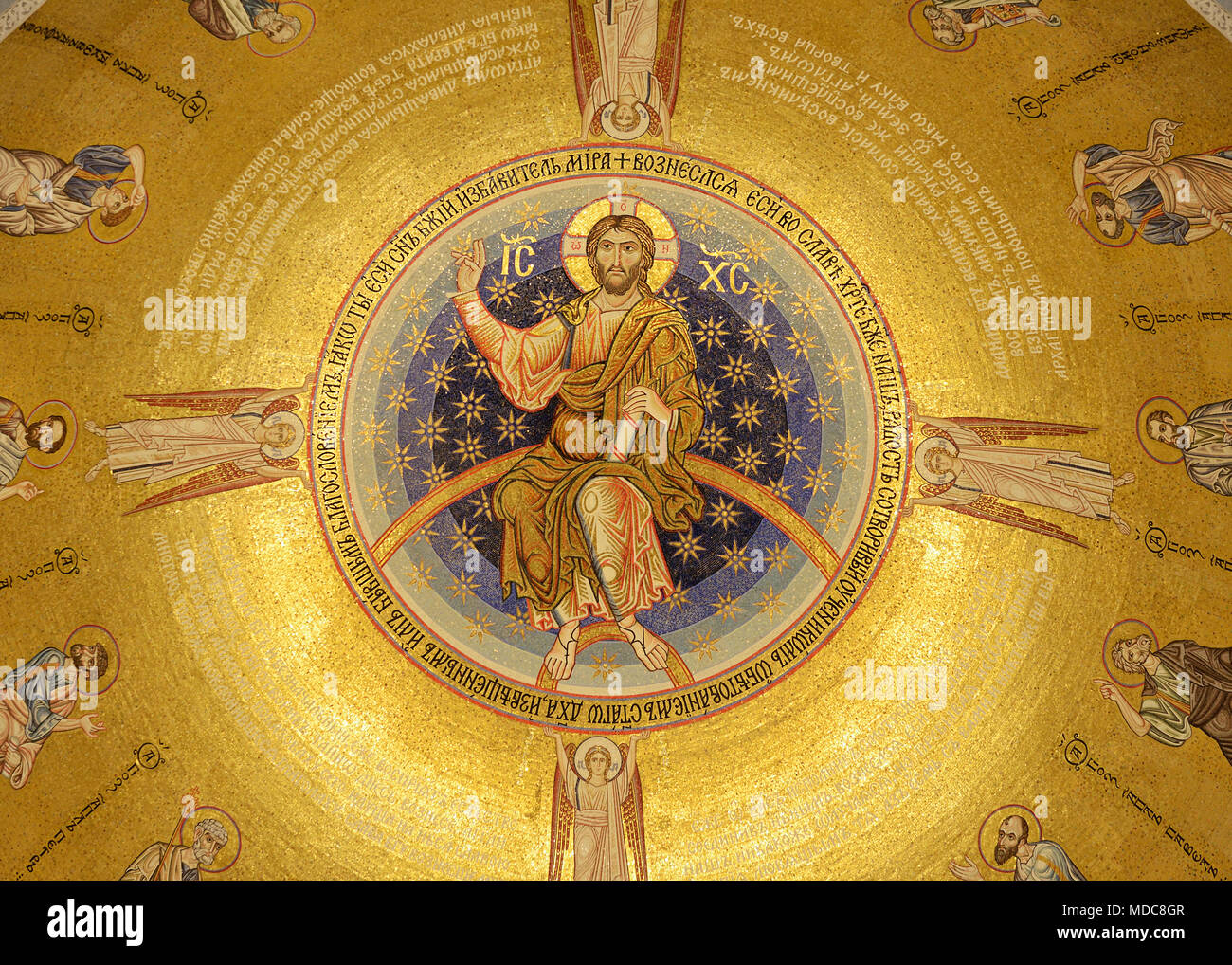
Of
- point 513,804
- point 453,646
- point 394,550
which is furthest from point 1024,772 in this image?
→ point 394,550

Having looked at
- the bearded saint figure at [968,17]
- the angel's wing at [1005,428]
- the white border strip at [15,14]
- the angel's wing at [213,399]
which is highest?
the white border strip at [15,14]

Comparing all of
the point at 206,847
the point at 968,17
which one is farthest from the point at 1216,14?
the point at 206,847

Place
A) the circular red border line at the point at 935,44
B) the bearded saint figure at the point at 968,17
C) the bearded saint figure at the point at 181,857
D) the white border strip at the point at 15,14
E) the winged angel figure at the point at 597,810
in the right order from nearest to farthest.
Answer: the white border strip at the point at 15,14 → the bearded saint figure at the point at 968,17 → the circular red border line at the point at 935,44 → the bearded saint figure at the point at 181,857 → the winged angel figure at the point at 597,810

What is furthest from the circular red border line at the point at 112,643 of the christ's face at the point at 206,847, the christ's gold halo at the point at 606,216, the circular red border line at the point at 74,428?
the christ's gold halo at the point at 606,216

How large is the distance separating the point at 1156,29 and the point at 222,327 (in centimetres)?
880

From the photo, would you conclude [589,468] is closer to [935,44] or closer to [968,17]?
[935,44]

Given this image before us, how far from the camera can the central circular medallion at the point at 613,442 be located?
418 inches

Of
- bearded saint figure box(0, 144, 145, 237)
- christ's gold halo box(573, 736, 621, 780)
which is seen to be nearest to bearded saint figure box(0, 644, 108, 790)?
bearded saint figure box(0, 144, 145, 237)

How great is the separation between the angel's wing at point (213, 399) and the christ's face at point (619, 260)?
341cm

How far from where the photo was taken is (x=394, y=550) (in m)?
10.7

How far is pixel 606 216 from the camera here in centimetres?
1064

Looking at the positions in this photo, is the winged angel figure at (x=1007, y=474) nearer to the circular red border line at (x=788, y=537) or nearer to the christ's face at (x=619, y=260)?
the circular red border line at (x=788, y=537)

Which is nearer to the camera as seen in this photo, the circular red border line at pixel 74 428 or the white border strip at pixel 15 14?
the white border strip at pixel 15 14

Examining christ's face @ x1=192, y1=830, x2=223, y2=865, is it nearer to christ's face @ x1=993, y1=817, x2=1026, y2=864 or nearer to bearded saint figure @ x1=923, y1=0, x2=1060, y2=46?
christ's face @ x1=993, y1=817, x2=1026, y2=864
